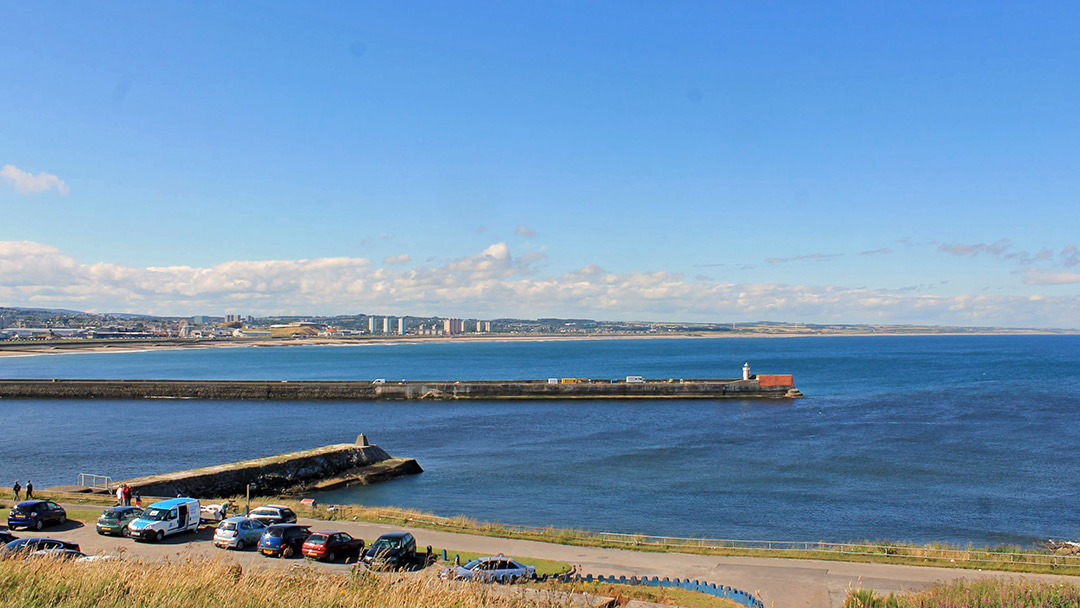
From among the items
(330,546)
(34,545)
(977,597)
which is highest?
(34,545)

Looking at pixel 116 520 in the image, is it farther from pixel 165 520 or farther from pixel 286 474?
pixel 286 474

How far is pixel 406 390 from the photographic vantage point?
306 ft

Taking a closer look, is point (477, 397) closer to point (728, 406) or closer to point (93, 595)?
point (728, 406)

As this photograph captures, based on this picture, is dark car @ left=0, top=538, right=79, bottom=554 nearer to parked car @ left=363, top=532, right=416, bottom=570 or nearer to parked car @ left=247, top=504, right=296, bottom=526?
parked car @ left=247, top=504, right=296, bottom=526

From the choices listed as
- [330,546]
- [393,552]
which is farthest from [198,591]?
[330,546]

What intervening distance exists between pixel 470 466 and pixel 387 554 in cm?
2685

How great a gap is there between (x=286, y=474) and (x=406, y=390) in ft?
180

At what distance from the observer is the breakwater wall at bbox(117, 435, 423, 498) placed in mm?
33688

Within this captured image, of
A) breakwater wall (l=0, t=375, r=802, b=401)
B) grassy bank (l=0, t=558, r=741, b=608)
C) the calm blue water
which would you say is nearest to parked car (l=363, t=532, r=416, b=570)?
grassy bank (l=0, t=558, r=741, b=608)

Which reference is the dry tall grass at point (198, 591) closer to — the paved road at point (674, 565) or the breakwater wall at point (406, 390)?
the paved road at point (674, 565)

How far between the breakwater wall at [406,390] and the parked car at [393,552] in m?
71.7

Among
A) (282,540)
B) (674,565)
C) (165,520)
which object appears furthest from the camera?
(165,520)

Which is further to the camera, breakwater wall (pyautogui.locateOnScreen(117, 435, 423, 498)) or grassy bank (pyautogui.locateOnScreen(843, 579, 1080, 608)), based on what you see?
breakwater wall (pyautogui.locateOnScreen(117, 435, 423, 498))

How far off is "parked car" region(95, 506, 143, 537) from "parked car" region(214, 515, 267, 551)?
2.96 meters
